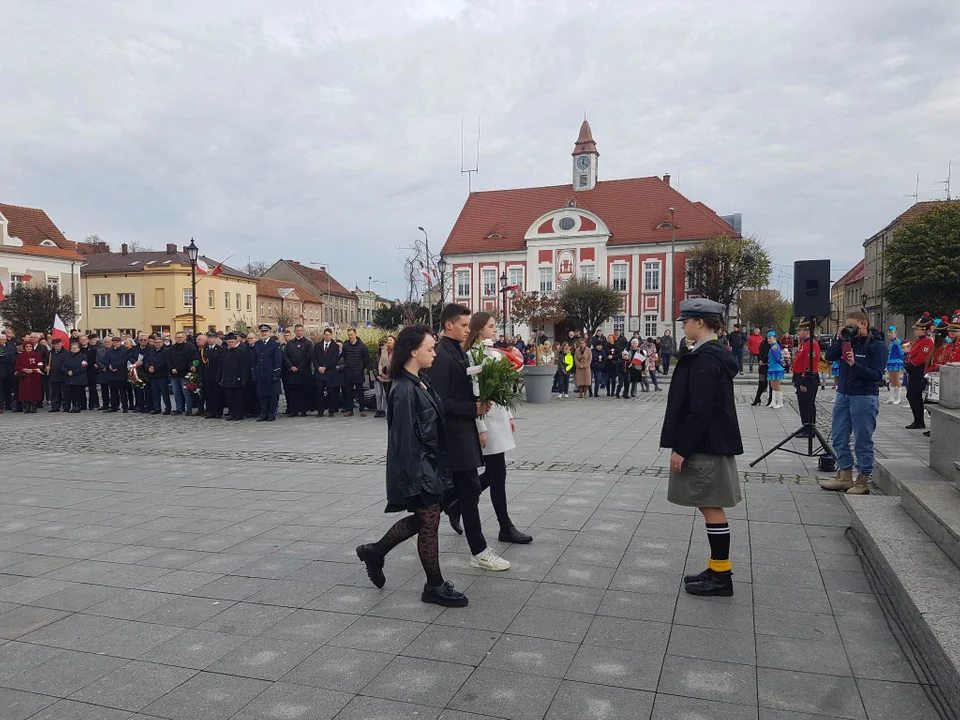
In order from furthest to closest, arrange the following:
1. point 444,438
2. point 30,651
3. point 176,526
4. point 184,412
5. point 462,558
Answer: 1. point 184,412
2. point 176,526
3. point 462,558
4. point 444,438
5. point 30,651

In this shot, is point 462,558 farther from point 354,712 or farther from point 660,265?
point 660,265

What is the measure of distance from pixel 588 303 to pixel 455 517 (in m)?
53.4

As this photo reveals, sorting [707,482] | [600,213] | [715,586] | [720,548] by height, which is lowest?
[715,586]

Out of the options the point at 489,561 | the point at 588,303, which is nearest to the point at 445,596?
the point at 489,561

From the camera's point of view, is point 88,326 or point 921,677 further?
point 88,326

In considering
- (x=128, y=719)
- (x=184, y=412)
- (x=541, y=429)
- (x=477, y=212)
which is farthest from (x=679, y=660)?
(x=477, y=212)

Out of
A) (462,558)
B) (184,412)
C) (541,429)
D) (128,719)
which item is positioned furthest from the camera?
(184,412)

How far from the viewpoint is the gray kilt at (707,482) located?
4586 mm

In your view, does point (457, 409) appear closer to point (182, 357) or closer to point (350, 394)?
point (350, 394)

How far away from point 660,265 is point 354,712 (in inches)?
2586

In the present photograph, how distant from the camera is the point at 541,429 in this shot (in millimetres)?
13438

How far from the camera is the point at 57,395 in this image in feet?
62.2

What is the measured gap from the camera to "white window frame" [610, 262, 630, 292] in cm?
6750

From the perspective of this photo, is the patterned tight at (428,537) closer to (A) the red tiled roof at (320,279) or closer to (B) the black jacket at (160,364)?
(B) the black jacket at (160,364)
